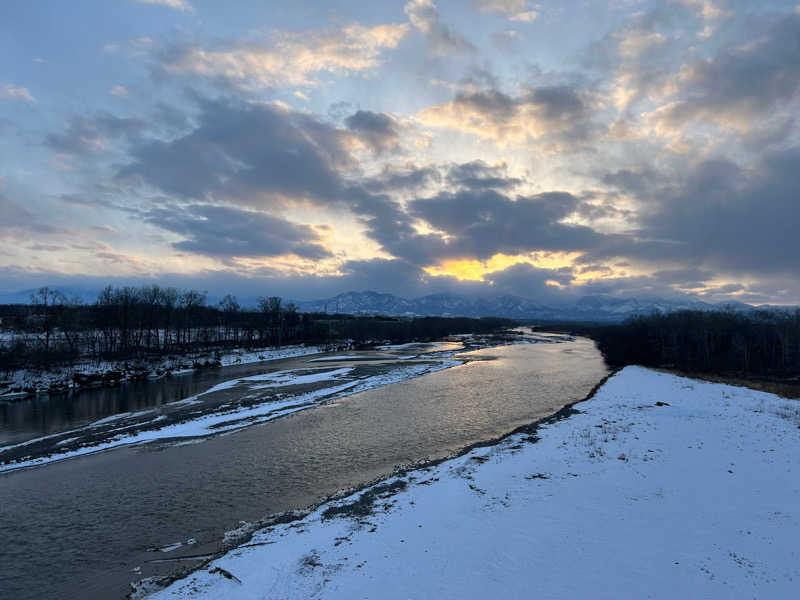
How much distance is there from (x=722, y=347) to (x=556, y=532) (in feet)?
285

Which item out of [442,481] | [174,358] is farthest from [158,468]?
[174,358]

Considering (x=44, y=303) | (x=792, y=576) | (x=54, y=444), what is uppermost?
(x=44, y=303)

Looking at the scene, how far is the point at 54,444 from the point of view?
23.4 metres

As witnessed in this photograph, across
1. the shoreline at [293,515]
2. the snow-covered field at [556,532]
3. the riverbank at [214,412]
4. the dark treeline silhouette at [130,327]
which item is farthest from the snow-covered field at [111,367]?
the snow-covered field at [556,532]

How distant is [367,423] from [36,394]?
1448 inches

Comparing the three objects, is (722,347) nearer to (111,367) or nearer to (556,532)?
(556,532)

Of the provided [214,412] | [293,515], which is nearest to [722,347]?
[214,412]

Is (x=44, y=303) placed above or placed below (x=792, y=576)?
above

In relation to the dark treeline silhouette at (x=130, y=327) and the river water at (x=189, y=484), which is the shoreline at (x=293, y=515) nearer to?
the river water at (x=189, y=484)

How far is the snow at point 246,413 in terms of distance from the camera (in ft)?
74.7

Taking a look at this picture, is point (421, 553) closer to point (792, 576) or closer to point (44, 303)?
point (792, 576)

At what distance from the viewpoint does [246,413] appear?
29625 mm

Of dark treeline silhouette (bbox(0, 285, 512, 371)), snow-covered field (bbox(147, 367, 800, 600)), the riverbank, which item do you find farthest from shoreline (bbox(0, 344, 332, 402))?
snow-covered field (bbox(147, 367, 800, 600))

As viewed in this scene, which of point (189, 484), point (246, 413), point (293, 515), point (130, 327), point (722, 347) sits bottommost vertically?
point (189, 484)
